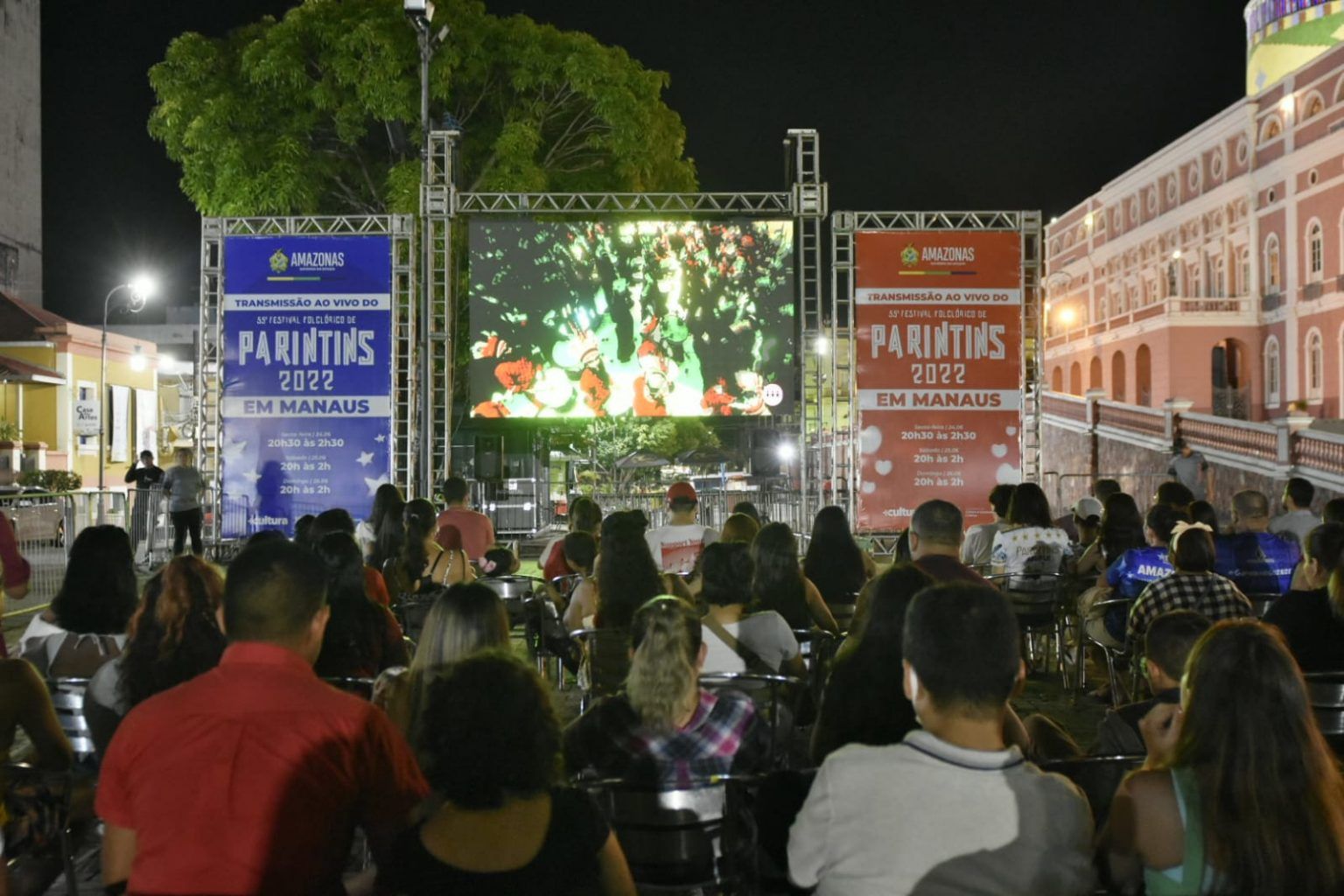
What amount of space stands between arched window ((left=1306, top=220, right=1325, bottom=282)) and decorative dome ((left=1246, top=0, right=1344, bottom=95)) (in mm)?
8750

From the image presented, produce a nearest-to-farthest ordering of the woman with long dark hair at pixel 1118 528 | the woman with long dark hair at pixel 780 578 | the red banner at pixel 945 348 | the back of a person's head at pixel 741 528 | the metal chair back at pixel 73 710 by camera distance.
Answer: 1. the metal chair back at pixel 73 710
2. the woman with long dark hair at pixel 780 578
3. the back of a person's head at pixel 741 528
4. the woman with long dark hair at pixel 1118 528
5. the red banner at pixel 945 348

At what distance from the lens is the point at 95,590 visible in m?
4.67

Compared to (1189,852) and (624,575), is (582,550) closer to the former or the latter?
(624,575)

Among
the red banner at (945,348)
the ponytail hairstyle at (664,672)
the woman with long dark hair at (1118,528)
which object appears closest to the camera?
the ponytail hairstyle at (664,672)

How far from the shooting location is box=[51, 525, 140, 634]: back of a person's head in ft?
15.3

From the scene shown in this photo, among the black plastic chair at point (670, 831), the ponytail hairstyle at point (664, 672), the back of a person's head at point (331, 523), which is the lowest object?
the black plastic chair at point (670, 831)

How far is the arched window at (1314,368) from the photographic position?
1366 inches

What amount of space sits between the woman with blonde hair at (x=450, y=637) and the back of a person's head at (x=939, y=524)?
7.77 ft

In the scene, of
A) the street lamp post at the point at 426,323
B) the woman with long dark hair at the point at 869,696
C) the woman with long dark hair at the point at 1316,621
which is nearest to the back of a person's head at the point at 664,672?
the woman with long dark hair at the point at 869,696

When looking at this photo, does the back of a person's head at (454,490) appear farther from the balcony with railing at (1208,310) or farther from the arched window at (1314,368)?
the balcony with railing at (1208,310)

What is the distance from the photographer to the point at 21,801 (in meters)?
3.37

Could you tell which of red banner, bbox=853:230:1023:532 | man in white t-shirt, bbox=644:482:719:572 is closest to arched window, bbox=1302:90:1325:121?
red banner, bbox=853:230:1023:532

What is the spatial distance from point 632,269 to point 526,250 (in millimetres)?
1361

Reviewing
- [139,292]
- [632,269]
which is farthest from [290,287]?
[139,292]
